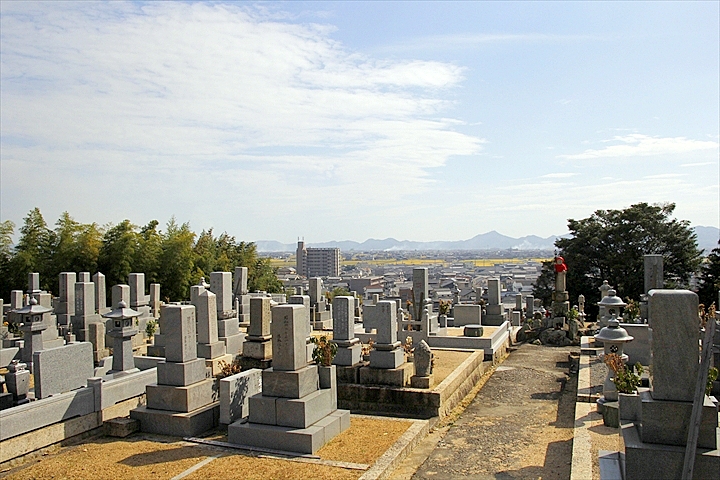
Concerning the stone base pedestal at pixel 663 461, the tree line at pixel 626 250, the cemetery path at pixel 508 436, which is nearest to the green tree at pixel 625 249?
the tree line at pixel 626 250

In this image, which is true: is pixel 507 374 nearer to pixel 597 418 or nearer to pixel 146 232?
pixel 597 418

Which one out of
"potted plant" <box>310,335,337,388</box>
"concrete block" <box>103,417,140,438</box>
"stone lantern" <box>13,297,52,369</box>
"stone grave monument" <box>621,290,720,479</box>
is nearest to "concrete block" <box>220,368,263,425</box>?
"potted plant" <box>310,335,337,388</box>

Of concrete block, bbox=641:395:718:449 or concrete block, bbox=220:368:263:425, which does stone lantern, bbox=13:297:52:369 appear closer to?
concrete block, bbox=220:368:263:425

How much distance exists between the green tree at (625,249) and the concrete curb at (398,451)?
22.6 meters

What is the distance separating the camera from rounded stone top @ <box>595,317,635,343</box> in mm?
9461

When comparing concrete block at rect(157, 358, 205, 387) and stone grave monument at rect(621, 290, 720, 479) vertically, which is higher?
stone grave monument at rect(621, 290, 720, 479)

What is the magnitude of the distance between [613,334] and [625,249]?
22099mm

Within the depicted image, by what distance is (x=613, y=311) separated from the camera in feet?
42.5

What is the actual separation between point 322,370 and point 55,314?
1245 centimetres

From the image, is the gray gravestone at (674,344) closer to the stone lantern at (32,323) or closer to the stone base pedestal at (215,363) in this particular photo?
the stone base pedestal at (215,363)

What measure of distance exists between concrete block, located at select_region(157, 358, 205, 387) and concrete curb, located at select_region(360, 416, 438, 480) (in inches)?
140

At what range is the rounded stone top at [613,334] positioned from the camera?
9.46 metres

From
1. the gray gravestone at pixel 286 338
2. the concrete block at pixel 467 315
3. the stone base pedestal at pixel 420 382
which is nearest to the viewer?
the gray gravestone at pixel 286 338

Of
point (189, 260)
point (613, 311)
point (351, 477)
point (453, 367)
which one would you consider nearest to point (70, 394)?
point (351, 477)
